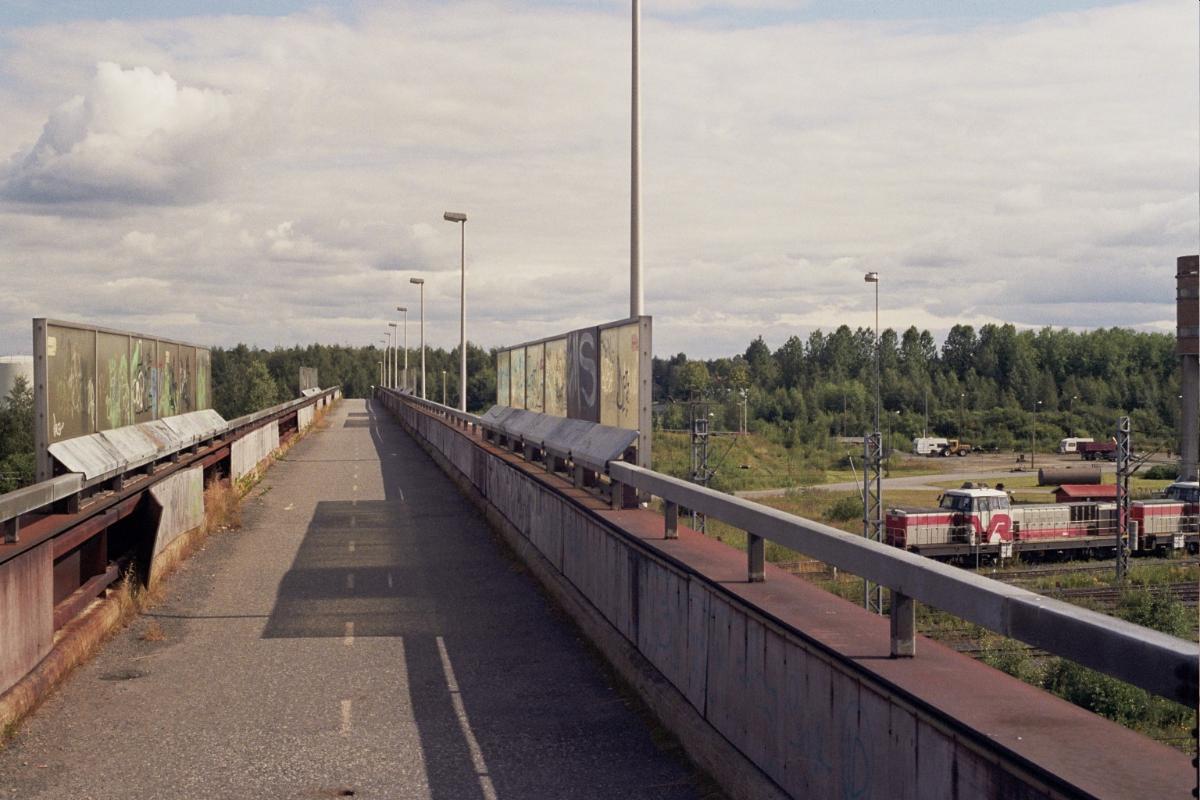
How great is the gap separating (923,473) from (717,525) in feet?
273

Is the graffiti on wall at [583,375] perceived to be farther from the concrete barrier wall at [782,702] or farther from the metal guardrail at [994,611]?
the metal guardrail at [994,611]

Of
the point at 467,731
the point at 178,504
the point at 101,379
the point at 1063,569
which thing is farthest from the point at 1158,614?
the point at 467,731

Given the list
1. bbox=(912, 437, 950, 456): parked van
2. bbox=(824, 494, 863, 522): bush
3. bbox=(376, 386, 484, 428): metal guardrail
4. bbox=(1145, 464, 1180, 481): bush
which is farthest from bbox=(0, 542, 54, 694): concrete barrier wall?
bbox=(912, 437, 950, 456): parked van

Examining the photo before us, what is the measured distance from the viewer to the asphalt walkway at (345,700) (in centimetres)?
839

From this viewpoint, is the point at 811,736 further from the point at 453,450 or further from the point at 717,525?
the point at 717,525

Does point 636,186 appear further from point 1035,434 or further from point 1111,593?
point 1035,434

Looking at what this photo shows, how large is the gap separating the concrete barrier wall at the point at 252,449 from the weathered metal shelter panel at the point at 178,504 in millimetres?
7705

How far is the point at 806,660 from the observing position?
6367 millimetres

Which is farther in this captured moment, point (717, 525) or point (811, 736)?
point (717, 525)

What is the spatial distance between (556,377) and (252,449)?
16024 mm

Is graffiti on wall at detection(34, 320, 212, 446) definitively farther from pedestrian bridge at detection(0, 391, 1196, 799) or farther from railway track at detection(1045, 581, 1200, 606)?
railway track at detection(1045, 581, 1200, 606)

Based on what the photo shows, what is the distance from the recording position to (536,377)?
2338 centimetres

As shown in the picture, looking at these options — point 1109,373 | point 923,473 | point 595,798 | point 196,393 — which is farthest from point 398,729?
point 1109,373

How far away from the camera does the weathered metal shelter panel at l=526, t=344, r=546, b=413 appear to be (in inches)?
882
